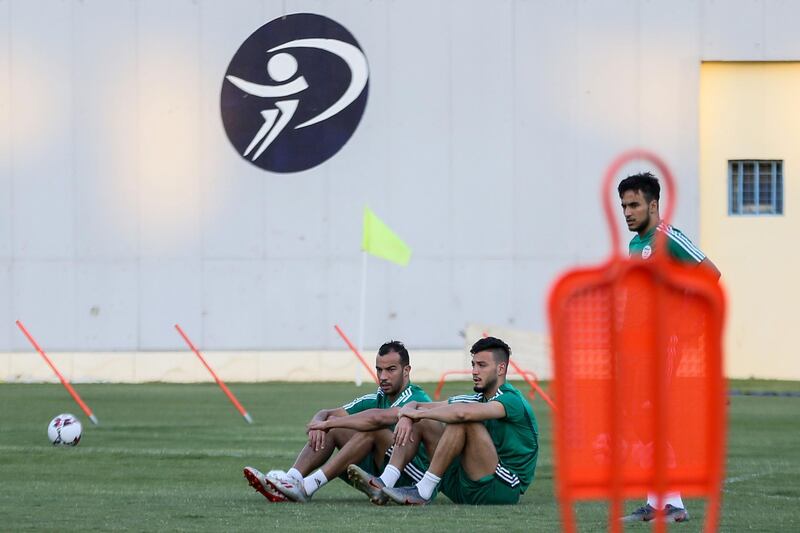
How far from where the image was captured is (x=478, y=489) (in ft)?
32.0

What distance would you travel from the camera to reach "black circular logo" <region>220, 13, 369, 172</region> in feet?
99.7

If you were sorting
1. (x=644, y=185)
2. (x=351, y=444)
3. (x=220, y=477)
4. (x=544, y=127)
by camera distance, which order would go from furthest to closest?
(x=544, y=127) < (x=220, y=477) < (x=351, y=444) < (x=644, y=185)

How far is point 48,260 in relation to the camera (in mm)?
30359

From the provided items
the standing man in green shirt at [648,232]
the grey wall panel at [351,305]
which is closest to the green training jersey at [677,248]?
the standing man in green shirt at [648,232]

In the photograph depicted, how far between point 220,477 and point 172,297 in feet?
60.1

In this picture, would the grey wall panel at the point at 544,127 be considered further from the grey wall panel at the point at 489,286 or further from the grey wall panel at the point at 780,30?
the grey wall panel at the point at 780,30

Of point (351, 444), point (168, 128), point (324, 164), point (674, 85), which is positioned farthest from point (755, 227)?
point (351, 444)

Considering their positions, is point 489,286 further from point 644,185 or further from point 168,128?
point 644,185

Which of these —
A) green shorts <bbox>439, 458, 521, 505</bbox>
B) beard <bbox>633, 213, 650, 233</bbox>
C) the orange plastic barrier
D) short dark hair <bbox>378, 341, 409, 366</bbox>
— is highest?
beard <bbox>633, 213, 650, 233</bbox>

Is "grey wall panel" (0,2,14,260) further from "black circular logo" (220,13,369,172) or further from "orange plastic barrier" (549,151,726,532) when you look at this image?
"orange plastic barrier" (549,151,726,532)

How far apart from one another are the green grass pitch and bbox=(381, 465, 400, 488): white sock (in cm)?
21

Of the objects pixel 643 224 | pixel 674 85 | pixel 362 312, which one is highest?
pixel 674 85

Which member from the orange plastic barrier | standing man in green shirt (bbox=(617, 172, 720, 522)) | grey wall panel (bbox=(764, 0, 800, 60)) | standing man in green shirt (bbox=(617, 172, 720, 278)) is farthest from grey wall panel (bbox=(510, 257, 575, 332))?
the orange plastic barrier

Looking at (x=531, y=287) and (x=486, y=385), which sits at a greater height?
(x=531, y=287)
